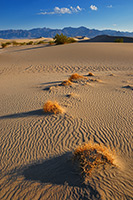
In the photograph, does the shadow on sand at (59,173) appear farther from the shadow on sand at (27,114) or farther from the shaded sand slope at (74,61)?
the shaded sand slope at (74,61)

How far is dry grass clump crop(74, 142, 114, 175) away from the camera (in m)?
3.22

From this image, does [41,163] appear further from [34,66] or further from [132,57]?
[132,57]

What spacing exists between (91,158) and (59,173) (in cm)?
75

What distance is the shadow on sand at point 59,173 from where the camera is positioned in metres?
3.02

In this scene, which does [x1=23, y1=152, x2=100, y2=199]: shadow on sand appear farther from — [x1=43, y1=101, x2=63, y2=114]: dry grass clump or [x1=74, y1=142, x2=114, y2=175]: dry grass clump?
[x1=43, y1=101, x2=63, y2=114]: dry grass clump

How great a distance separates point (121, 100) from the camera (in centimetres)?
705

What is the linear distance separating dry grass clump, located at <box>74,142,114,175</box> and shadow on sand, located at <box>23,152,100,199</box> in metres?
0.17

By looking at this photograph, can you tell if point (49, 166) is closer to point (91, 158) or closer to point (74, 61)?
point (91, 158)

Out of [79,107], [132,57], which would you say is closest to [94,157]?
[79,107]

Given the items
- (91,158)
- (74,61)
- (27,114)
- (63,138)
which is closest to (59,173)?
(91,158)

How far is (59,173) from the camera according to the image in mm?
3273

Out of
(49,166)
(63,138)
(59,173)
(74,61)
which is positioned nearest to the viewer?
(59,173)

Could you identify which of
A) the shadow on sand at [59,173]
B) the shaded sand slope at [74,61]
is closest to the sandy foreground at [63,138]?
the shadow on sand at [59,173]

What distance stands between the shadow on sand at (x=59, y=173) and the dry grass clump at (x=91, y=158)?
0.55ft
